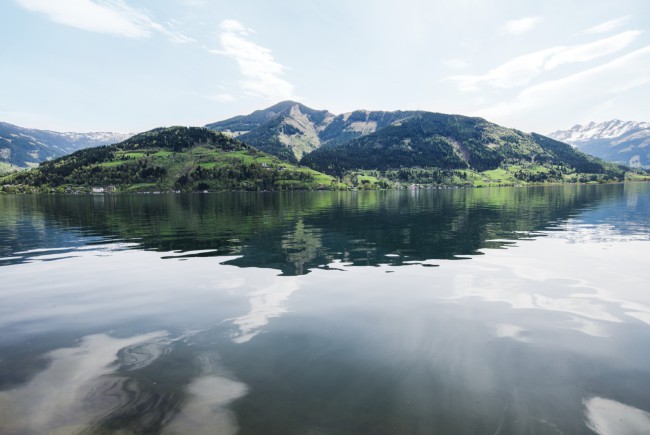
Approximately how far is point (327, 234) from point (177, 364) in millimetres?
45479

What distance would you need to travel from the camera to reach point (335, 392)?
14000 millimetres

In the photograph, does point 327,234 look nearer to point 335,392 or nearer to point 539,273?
point 539,273

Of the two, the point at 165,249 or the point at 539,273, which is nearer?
the point at 539,273

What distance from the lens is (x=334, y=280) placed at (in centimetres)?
3184

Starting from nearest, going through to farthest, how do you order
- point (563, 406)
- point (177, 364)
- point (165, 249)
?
point (563, 406) < point (177, 364) < point (165, 249)

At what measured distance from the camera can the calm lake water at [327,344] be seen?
41.5 feet

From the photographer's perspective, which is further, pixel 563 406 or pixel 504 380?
pixel 504 380

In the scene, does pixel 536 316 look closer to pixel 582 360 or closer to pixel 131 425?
pixel 582 360

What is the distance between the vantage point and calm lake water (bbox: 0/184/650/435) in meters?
12.6

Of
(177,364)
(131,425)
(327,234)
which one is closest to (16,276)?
(177,364)

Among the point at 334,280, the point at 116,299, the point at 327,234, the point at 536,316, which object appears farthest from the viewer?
the point at 327,234

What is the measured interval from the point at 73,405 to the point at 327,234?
161 feet

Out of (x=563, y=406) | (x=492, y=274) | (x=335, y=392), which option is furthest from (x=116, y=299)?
(x=492, y=274)

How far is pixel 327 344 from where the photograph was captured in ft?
60.9
